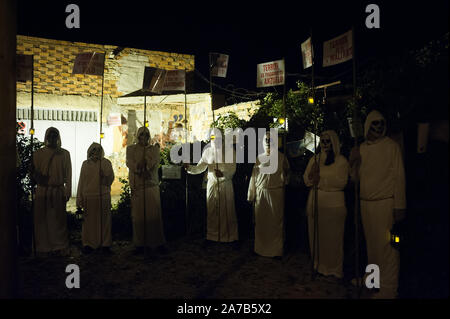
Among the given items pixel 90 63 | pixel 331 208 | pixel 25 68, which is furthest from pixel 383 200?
pixel 25 68

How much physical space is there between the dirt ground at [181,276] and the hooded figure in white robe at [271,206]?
252 mm

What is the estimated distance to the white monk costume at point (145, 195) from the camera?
670 centimetres

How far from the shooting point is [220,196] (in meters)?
7.25

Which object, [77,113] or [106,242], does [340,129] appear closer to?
[106,242]

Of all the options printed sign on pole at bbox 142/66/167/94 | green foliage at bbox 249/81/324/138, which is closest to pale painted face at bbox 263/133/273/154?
green foliage at bbox 249/81/324/138

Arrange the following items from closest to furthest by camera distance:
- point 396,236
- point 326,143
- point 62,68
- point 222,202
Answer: point 396,236 → point 326,143 → point 222,202 → point 62,68

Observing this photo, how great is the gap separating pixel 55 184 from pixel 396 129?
574 centimetres

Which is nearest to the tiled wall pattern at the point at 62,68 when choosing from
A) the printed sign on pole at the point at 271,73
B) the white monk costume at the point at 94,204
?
the white monk costume at the point at 94,204

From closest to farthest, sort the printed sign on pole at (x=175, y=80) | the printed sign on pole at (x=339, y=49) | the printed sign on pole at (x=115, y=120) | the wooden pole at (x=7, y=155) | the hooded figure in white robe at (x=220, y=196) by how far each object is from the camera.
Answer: the wooden pole at (x=7, y=155)
the printed sign on pole at (x=339, y=49)
the hooded figure in white robe at (x=220, y=196)
the printed sign on pole at (x=175, y=80)
the printed sign on pole at (x=115, y=120)

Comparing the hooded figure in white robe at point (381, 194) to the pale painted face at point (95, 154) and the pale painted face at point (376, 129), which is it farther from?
the pale painted face at point (95, 154)

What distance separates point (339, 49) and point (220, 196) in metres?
3.58

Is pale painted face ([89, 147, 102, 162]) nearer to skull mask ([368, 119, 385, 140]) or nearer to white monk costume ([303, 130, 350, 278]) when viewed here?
white monk costume ([303, 130, 350, 278])

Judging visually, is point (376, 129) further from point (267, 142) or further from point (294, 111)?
point (294, 111)
